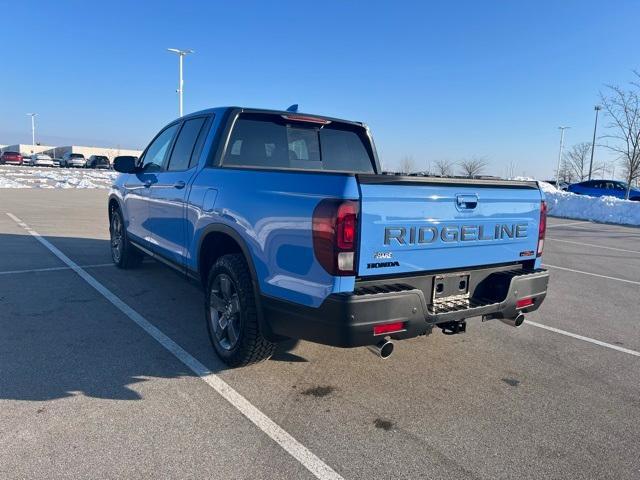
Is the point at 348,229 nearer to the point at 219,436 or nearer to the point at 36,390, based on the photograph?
the point at 219,436

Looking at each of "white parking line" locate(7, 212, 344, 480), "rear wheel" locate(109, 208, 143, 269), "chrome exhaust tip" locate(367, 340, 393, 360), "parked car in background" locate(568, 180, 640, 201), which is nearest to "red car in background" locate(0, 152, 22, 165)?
"parked car in background" locate(568, 180, 640, 201)

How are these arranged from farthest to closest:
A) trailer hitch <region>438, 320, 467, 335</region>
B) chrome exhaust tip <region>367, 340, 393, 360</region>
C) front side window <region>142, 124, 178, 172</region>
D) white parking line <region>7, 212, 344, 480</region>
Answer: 1. front side window <region>142, 124, 178, 172</region>
2. trailer hitch <region>438, 320, 467, 335</region>
3. chrome exhaust tip <region>367, 340, 393, 360</region>
4. white parking line <region>7, 212, 344, 480</region>

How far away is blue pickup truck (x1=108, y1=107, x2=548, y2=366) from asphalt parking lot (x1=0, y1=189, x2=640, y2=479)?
0.47m

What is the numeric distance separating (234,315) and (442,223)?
5.55ft

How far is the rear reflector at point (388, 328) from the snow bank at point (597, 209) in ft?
64.7

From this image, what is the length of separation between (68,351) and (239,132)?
7.69 ft

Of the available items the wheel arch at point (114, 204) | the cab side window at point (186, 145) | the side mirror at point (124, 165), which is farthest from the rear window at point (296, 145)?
the wheel arch at point (114, 204)

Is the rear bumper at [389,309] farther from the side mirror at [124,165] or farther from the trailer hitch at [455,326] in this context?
the side mirror at [124,165]

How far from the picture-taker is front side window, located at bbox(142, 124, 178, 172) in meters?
5.43

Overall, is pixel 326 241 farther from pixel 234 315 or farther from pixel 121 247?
pixel 121 247

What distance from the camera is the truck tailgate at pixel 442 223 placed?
288 cm

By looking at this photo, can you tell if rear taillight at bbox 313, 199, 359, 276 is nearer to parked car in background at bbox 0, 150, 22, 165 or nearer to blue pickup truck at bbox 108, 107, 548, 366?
blue pickup truck at bbox 108, 107, 548, 366

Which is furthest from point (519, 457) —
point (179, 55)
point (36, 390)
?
point (179, 55)

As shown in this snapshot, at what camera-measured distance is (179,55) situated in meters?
33.5
